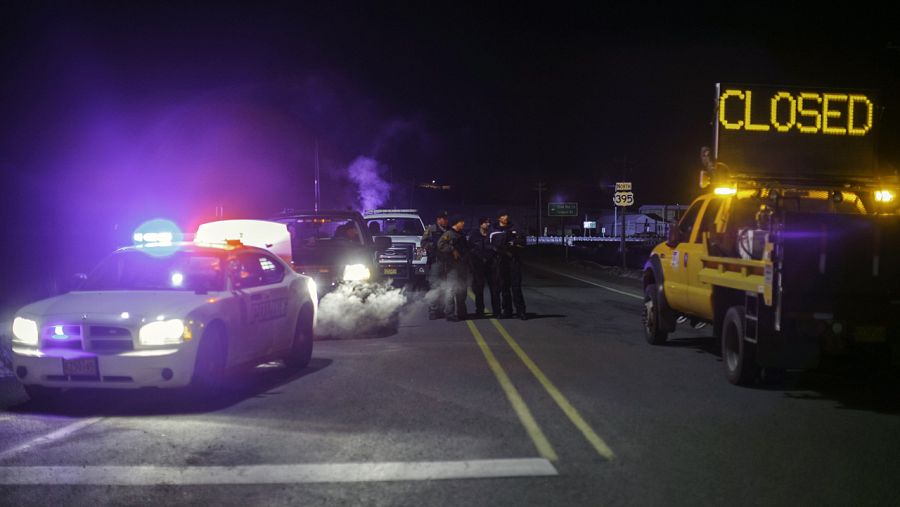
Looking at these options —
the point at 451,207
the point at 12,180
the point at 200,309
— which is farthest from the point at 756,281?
the point at 451,207

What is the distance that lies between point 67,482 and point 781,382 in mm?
7103

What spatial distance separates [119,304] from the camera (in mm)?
7375

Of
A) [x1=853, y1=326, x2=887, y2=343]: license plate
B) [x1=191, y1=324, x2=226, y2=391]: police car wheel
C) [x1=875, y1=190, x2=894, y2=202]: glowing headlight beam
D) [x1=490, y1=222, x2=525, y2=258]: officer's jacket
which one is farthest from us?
[x1=490, y1=222, x2=525, y2=258]: officer's jacket

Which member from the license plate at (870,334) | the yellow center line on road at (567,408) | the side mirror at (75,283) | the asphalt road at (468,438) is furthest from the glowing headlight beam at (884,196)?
the side mirror at (75,283)

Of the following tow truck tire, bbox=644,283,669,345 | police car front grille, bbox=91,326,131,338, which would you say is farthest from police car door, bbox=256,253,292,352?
tow truck tire, bbox=644,283,669,345

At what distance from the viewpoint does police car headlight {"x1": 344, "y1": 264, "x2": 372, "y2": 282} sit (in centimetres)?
1320

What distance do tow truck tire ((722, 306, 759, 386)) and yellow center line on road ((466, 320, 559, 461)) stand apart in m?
2.34

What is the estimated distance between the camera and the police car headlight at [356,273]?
13.2m

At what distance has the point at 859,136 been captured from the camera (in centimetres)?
1051

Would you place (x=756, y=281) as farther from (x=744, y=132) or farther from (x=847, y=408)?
(x=744, y=132)

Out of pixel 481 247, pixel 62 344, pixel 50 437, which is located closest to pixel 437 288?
pixel 481 247

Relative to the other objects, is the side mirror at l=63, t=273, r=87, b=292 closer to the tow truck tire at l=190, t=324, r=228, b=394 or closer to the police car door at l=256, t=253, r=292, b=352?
the tow truck tire at l=190, t=324, r=228, b=394

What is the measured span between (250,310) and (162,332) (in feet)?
3.96

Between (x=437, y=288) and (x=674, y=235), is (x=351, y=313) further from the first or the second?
(x=674, y=235)
